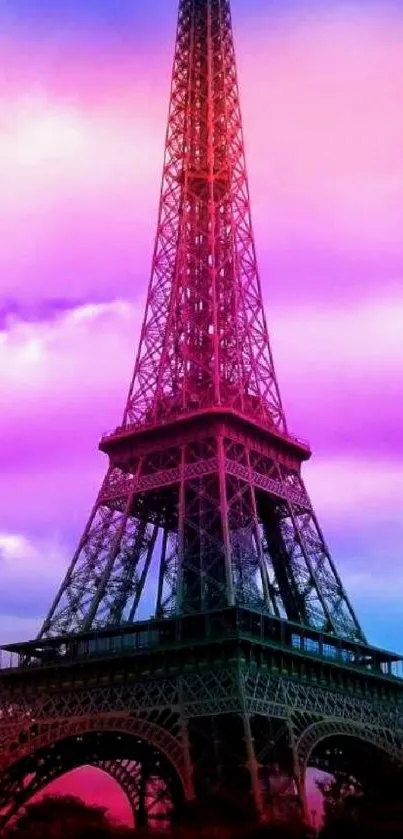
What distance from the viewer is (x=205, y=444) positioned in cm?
6800

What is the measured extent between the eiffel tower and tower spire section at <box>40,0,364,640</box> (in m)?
0.13

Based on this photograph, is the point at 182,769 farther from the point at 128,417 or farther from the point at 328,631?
the point at 128,417

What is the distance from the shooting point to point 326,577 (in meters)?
68.9

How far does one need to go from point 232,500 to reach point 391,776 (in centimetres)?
1957

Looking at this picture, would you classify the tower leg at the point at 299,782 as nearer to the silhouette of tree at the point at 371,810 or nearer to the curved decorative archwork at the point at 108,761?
the silhouette of tree at the point at 371,810

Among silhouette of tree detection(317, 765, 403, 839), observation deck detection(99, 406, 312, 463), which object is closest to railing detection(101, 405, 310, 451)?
observation deck detection(99, 406, 312, 463)

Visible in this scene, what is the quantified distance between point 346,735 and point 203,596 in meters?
10.5

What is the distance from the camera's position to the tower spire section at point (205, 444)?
2552 inches

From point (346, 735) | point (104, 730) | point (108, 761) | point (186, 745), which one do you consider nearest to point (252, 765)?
point (186, 745)

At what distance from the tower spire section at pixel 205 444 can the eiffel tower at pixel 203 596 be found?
0.13 m

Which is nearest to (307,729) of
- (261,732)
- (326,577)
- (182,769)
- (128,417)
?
(261,732)

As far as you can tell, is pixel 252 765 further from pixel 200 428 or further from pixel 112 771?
pixel 200 428

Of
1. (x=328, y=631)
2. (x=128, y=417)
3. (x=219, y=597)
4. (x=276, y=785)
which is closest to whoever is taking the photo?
(x=276, y=785)

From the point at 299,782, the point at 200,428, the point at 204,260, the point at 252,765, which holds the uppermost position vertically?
the point at 204,260
